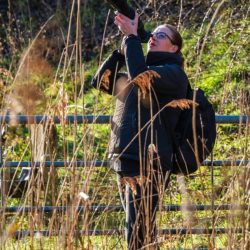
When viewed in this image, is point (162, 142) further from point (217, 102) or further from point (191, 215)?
point (217, 102)

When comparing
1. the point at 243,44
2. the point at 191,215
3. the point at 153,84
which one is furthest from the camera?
the point at 243,44

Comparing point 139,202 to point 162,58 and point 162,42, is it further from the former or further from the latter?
point 162,42

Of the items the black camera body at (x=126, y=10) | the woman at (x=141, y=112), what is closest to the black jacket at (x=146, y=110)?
the woman at (x=141, y=112)

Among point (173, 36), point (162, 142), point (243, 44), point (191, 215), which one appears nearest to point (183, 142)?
point (162, 142)

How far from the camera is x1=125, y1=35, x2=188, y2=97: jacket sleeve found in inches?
181

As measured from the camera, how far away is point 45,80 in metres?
11.3

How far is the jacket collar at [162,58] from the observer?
492 cm

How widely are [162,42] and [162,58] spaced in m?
0.11

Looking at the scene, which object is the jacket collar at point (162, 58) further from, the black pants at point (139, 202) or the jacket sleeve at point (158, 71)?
the black pants at point (139, 202)

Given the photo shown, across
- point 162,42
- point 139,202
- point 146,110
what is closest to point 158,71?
point 146,110

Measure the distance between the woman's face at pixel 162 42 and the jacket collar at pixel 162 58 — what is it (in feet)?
0.11

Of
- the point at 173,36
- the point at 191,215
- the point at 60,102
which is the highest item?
the point at 173,36

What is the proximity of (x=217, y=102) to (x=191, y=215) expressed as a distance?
5470 mm

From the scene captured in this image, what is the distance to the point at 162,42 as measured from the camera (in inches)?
197
